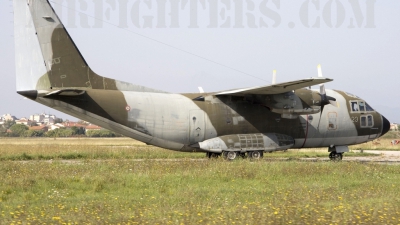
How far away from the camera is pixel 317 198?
1410 centimetres

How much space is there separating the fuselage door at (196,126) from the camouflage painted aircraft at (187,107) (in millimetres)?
49

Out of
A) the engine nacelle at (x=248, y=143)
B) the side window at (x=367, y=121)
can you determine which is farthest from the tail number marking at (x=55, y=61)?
the side window at (x=367, y=121)

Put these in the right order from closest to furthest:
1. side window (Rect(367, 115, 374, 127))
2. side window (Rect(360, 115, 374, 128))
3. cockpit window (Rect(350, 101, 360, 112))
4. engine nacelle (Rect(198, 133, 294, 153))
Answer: engine nacelle (Rect(198, 133, 294, 153)) → cockpit window (Rect(350, 101, 360, 112)) → side window (Rect(360, 115, 374, 128)) → side window (Rect(367, 115, 374, 127))

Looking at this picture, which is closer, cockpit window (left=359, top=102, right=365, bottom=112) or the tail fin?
the tail fin

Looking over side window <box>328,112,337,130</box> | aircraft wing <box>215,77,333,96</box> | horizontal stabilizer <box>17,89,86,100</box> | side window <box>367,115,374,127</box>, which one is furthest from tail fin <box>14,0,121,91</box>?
side window <box>367,115,374,127</box>

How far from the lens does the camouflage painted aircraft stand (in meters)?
22.8

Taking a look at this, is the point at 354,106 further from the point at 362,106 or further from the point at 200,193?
the point at 200,193

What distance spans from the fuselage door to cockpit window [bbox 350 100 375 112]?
28.5 feet

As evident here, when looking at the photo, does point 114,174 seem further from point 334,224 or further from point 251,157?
point 334,224

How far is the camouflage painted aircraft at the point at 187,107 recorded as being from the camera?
22812 mm

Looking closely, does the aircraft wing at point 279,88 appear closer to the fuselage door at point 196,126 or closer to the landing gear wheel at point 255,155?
the fuselage door at point 196,126

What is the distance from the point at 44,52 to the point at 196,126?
7.95m

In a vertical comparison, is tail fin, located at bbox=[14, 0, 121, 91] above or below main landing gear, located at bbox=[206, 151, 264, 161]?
above

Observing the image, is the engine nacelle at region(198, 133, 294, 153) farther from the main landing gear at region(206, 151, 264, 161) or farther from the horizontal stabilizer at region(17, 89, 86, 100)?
the horizontal stabilizer at region(17, 89, 86, 100)
